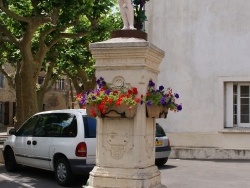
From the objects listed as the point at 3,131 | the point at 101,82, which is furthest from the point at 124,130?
the point at 3,131

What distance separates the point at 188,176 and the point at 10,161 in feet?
15.6

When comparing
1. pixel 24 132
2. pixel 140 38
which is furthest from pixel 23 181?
pixel 140 38

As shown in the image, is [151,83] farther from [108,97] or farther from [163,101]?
[108,97]

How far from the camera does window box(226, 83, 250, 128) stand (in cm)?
1659

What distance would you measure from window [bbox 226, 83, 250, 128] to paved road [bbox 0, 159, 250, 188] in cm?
196

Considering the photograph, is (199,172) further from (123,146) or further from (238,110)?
(123,146)

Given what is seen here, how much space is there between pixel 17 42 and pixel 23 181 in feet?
24.0

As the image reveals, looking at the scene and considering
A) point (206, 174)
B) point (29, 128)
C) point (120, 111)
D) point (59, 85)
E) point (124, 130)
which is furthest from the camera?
point (59, 85)

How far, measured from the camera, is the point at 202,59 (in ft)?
55.6

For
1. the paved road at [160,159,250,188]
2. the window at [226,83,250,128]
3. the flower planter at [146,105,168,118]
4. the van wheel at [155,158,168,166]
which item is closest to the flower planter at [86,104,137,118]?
the flower planter at [146,105,168,118]

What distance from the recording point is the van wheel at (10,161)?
12.5m

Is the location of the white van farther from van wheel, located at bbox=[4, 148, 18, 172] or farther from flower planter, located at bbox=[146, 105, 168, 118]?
flower planter, located at bbox=[146, 105, 168, 118]

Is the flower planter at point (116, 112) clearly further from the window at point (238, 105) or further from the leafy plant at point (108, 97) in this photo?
the window at point (238, 105)

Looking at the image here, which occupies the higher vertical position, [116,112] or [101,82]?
[101,82]
